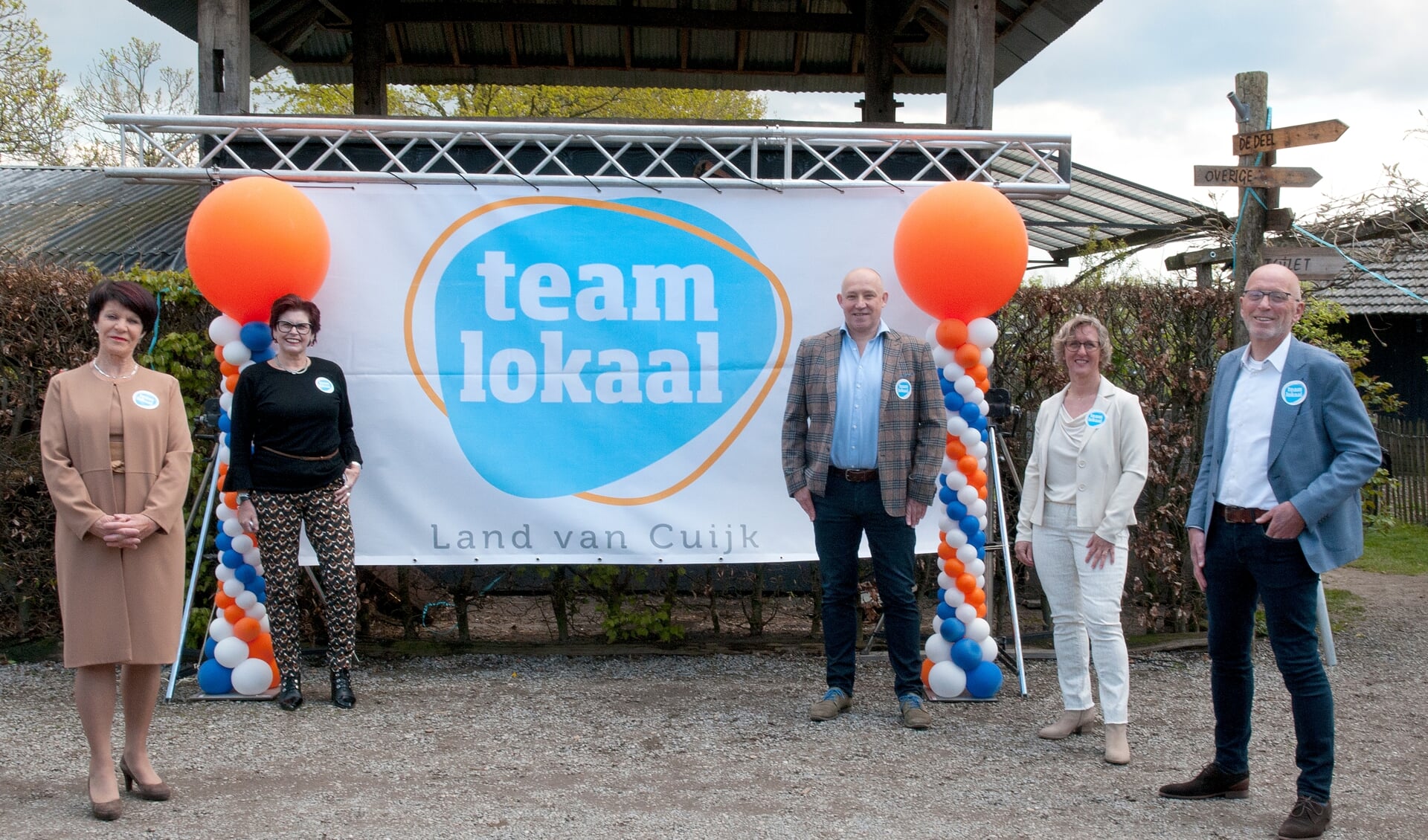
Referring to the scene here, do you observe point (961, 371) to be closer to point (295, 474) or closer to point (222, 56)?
point (295, 474)

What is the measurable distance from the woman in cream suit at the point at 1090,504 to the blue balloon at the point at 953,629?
660 mm

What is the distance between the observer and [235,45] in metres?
6.33

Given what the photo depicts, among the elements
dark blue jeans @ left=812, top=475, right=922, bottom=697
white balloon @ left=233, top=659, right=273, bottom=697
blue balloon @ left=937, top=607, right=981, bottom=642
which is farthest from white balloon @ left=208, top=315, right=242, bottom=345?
blue balloon @ left=937, top=607, right=981, bottom=642

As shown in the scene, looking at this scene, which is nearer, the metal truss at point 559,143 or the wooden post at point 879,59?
the metal truss at point 559,143

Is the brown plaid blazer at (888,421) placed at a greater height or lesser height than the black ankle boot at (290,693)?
greater

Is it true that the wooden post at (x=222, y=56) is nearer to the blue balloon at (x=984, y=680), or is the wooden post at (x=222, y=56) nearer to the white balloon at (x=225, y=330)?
the white balloon at (x=225, y=330)

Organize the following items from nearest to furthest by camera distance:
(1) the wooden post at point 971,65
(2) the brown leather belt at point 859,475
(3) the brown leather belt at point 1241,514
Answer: (3) the brown leather belt at point 1241,514, (2) the brown leather belt at point 859,475, (1) the wooden post at point 971,65

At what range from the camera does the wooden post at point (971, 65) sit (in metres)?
6.58

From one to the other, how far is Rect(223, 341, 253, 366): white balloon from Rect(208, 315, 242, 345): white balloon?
0.08 feet

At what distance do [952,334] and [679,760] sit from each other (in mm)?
2209

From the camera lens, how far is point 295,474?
4652 mm

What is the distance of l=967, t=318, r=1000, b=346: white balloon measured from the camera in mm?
5020

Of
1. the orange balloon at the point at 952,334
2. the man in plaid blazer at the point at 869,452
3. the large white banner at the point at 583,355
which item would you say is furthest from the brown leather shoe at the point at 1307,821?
the orange balloon at the point at 952,334

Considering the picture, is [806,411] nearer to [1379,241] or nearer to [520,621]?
[520,621]
